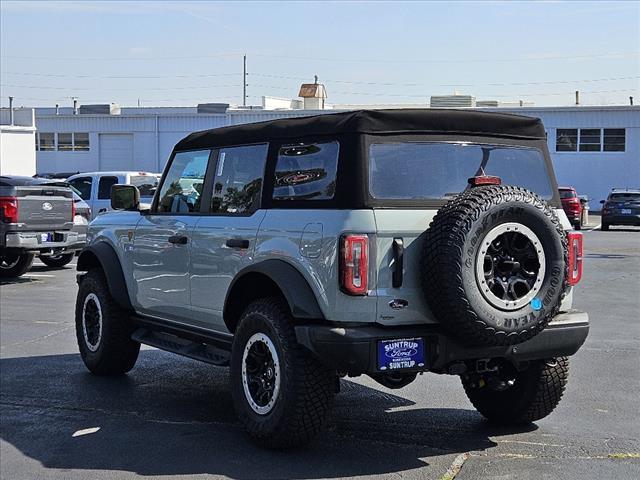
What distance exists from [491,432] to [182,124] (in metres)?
49.2

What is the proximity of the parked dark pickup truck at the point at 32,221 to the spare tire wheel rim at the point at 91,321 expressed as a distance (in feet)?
24.2

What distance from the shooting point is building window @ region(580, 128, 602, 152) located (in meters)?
48.3

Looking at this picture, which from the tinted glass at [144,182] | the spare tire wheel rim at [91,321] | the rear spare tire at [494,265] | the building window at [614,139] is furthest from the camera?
the building window at [614,139]

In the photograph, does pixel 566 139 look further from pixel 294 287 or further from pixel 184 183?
pixel 294 287

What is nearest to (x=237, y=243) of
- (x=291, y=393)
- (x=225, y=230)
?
(x=225, y=230)

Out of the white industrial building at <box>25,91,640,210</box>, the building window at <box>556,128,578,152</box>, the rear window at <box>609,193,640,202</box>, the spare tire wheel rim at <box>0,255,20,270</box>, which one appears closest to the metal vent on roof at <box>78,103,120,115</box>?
the white industrial building at <box>25,91,640,210</box>

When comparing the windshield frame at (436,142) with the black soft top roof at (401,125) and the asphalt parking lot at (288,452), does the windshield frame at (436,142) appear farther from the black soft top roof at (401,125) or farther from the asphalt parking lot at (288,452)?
the asphalt parking lot at (288,452)

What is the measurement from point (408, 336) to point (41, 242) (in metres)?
11.5

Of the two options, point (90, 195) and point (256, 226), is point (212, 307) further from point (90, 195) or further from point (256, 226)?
point (90, 195)

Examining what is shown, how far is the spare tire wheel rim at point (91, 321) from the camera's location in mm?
8461

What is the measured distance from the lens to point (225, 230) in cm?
667

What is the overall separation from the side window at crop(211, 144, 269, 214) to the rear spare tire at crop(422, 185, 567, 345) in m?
1.47

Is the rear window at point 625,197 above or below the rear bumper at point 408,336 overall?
above

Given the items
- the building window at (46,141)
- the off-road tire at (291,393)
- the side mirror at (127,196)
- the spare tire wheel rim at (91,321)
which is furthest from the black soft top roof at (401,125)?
the building window at (46,141)
